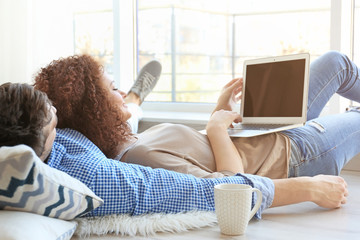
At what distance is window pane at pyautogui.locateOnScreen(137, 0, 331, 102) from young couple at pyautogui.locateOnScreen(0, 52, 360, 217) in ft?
2.70

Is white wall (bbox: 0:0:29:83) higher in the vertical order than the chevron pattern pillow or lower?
higher

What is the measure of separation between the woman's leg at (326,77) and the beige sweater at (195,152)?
15.1 inches

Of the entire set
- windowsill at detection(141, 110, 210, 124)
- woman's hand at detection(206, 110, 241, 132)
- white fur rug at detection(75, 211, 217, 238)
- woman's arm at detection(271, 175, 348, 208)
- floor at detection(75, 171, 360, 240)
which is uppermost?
woman's hand at detection(206, 110, 241, 132)

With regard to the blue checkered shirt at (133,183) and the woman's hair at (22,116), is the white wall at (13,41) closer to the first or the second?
the blue checkered shirt at (133,183)

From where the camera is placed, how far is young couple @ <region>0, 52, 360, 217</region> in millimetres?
1221

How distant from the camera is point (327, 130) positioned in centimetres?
176

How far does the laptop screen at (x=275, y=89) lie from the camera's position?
171 cm

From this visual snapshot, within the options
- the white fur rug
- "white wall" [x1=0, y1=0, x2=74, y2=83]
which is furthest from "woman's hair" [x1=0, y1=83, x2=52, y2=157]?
"white wall" [x1=0, y1=0, x2=74, y2=83]

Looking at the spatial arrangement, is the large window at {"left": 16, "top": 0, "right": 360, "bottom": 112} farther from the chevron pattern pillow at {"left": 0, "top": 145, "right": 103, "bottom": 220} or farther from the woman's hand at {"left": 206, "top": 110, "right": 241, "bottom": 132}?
the chevron pattern pillow at {"left": 0, "top": 145, "right": 103, "bottom": 220}

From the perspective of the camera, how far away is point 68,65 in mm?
1484

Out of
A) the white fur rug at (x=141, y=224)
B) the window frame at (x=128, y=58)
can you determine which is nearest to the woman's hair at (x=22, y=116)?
the white fur rug at (x=141, y=224)

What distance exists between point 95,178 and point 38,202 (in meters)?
0.18

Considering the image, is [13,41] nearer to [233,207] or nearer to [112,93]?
[112,93]

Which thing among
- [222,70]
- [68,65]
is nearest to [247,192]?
[68,65]
